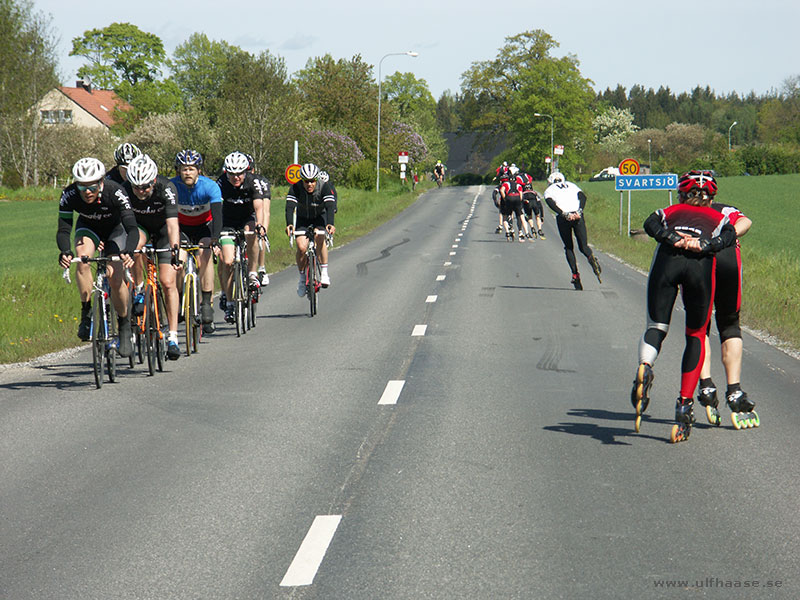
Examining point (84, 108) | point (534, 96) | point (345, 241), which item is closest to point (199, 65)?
point (84, 108)

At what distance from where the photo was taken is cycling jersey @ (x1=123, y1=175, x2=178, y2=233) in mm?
9492

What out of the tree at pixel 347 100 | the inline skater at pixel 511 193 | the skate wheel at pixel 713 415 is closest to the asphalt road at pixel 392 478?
the skate wheel at pixel 713 415

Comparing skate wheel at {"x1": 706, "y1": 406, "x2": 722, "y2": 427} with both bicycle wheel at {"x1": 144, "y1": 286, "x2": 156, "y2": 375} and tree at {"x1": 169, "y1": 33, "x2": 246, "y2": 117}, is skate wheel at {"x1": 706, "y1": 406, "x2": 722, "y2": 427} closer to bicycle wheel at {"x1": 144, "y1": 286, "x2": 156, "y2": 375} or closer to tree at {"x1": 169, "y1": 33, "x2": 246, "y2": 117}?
bicycle wheel at {"x1": 144, "y1": 286, "x2": 156, "y2": 375}

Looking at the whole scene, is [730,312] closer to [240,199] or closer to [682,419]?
[682,419]

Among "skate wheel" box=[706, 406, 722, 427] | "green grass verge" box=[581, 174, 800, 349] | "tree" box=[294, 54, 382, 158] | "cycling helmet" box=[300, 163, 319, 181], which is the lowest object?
"green grass verge" box=[581, 174, 800, 349]

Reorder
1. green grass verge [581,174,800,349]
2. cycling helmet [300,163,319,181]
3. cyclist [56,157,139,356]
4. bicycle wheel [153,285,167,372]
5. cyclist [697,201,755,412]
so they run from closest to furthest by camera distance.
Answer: cyclist [697,201,755,412] < cyclist [56,157,139,356] < bicycle wheel [153,285,167,372] < cycling helmet [300,163,319,181] < green grass verge [581,174,800,349]

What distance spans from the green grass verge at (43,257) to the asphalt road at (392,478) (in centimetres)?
161

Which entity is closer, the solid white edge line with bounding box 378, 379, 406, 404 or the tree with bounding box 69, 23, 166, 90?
the solid white edge line with bounding box 378, 379, 406, 404

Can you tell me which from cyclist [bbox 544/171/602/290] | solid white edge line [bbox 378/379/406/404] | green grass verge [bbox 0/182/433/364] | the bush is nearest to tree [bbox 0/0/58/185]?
green grass verge [bbox 0/182/433/364]

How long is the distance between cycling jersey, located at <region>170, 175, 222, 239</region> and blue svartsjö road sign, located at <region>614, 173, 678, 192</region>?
850 inches

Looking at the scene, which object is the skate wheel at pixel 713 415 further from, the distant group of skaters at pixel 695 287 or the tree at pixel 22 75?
the tree at pixel 22 75

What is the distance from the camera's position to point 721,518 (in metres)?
4.91

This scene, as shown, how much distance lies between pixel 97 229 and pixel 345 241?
23.5m

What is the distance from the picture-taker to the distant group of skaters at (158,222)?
8531 mm
